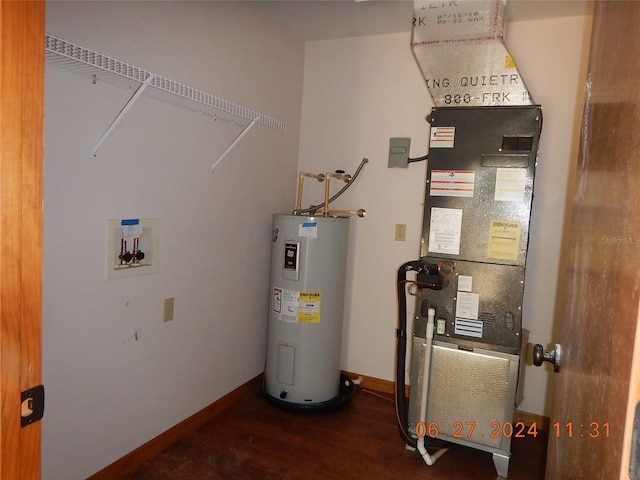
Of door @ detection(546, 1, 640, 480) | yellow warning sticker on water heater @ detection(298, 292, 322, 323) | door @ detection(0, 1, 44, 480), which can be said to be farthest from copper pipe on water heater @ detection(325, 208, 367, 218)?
door @ detection(0, 1, 44, 480)

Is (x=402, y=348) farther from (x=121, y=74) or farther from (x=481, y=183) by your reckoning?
(x=121, y=74)

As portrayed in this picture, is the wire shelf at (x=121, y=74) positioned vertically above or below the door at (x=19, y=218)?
above

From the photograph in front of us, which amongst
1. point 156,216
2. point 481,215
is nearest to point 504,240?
point 481,215

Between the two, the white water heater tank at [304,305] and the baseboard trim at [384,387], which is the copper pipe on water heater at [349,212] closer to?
the white water heater tank at [304,305]

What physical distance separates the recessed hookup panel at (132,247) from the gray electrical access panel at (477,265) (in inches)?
55.2

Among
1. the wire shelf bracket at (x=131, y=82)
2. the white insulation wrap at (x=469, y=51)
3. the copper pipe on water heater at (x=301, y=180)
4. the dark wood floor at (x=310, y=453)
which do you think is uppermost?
the white insulation wrap at (x=469, y=51)

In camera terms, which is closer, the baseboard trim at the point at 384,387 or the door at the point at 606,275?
the door at the point at 606,275

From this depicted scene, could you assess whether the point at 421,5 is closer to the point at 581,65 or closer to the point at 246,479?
the point at 581,65

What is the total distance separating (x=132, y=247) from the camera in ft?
6.41

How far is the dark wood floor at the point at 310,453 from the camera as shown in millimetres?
2112

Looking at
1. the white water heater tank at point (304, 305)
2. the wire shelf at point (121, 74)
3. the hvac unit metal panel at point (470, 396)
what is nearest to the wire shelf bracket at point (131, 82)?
the wire shelf at point (121, 74)

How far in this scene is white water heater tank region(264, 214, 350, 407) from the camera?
2650 millimetres

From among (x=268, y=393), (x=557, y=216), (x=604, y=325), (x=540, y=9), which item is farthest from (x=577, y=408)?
(x=540, y=9)

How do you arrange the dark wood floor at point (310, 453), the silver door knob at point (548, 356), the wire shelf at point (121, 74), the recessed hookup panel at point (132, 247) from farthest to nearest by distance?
1. the dark wood floor at point (310, 453)
2. the recessed hookup panel at point (132, 247)
3. the wire shelf at point (121, 74)
4. the silver door knob at point (548, 356)
